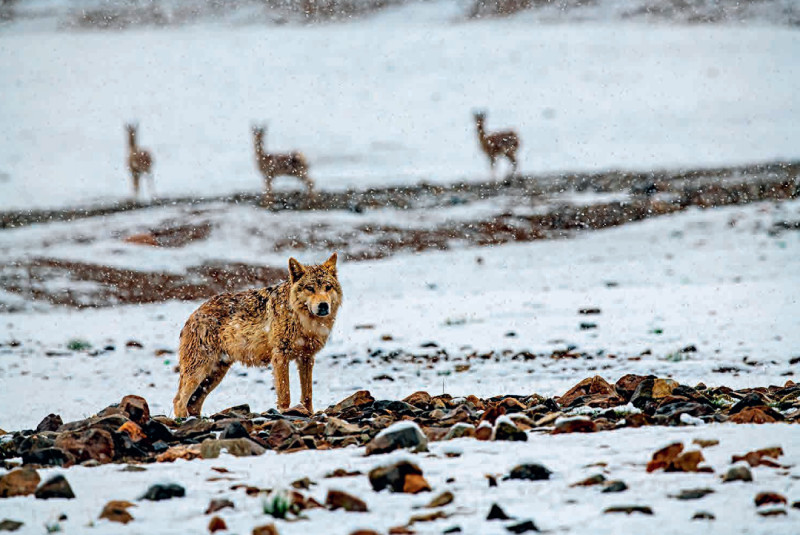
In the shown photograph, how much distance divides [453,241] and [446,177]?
8152mm

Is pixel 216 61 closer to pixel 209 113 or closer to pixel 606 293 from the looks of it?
pixel 209 113

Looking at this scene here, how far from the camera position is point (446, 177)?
30891 millimetres

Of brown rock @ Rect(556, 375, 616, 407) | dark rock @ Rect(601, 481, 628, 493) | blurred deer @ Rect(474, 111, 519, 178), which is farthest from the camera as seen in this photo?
blurred deer @ Rect(474, 111, 519, 178)

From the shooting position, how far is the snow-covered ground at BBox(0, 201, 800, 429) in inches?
442

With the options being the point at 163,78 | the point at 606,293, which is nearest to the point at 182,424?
the point at 606,293

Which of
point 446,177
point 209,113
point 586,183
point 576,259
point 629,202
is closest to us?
point 576,259

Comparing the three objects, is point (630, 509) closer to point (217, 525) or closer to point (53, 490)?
point (217, 525)

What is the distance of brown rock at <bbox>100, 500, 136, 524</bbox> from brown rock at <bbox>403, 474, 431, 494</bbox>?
4.52ft

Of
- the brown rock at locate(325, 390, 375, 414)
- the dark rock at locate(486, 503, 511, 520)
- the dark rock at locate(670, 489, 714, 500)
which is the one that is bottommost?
the brown rock at locate(325, 390, 375, 414)

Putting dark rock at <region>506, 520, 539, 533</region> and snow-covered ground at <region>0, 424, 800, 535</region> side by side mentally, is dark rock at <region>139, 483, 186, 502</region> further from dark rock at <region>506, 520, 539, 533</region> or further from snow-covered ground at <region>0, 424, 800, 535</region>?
dark rock at <region>506, 520, 539, 533</region>

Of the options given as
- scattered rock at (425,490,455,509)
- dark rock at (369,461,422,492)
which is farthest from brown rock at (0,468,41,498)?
scattered rock at (425,490,455,509)

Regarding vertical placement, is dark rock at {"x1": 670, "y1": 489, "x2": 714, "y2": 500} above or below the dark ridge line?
below

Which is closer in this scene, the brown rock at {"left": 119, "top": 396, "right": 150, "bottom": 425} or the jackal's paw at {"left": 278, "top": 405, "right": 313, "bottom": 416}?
the brown rock at {"left": 119, "top": 396, "right": 150, "bottom": 425}

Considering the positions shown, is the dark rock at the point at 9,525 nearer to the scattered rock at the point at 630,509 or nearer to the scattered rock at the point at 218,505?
the scattered rock at the point at 218,505
